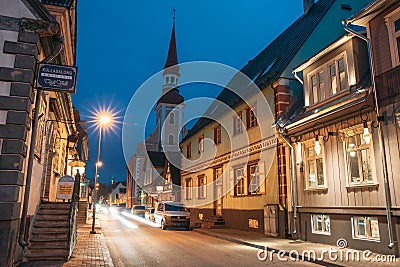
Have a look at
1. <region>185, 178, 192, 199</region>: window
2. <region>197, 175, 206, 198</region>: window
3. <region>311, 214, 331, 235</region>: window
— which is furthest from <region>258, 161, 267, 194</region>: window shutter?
<region>185, 178, 192, 199</region>: window

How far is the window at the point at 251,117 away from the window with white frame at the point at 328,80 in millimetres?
5196

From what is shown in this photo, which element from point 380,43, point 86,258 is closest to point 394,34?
point 380,43

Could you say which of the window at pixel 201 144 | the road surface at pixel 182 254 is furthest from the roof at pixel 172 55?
the road surface at pixel 182 254

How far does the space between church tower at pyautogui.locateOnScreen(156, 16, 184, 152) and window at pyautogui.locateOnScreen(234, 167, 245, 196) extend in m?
54.9

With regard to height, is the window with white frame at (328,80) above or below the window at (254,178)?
above

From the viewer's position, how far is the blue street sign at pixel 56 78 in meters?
8.81

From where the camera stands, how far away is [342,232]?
43.4ft

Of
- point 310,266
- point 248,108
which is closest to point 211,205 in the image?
point 248,108

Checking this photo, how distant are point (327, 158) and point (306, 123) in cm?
177

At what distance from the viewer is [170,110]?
80.9m

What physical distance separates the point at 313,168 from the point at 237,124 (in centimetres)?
873

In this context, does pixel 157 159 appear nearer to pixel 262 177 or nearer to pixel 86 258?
pixel 262 177

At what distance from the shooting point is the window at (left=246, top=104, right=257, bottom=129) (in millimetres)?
20811

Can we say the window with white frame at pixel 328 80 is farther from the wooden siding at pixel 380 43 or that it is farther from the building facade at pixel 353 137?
the wooden siding at pixel 380 43
